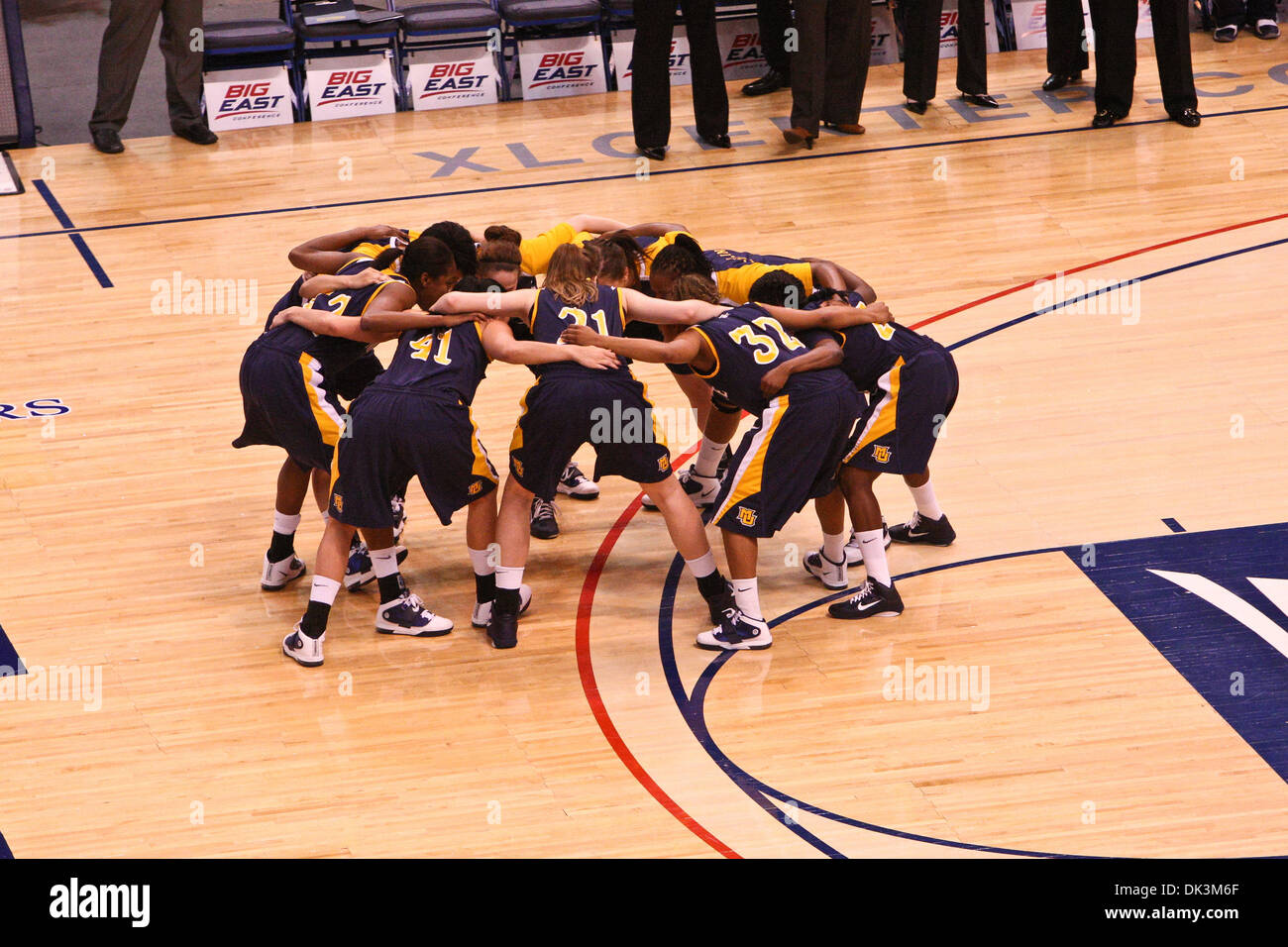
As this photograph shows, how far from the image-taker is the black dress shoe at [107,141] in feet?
43.1

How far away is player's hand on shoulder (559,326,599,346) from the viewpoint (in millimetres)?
6930

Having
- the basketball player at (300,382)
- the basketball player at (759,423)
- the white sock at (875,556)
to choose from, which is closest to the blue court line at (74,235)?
the basketball player at (300,382)

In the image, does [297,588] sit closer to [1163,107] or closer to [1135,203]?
[1135,203]

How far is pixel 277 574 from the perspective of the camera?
758 cm

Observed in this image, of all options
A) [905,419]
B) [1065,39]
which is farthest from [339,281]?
[1065,39]

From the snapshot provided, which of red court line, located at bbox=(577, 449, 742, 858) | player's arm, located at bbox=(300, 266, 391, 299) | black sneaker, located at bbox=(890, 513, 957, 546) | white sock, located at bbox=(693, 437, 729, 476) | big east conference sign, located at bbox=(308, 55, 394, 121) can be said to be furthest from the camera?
big east conference sign, located at bbox=(308, 55, 394, 121)

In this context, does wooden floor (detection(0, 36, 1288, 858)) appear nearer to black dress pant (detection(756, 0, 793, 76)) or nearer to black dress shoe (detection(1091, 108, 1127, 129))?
black dress shoe (detection(1091, 108, 1127, 129))

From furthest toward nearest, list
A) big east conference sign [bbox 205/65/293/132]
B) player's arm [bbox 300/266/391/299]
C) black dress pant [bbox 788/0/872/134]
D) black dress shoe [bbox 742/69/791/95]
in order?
black dress shoe [bbox 742/69/791/95]
big east conference sign [bbox 205/65/293/132]
black dress pant [bbox 788/0/872/134]
player's arm [bbox 300/266/391/299]

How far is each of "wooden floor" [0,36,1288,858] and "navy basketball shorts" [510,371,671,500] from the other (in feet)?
2.60

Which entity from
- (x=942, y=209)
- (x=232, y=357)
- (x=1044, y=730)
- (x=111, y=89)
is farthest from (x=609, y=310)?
(x=111, y=89)

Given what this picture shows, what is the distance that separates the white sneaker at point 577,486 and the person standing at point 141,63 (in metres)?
6.56

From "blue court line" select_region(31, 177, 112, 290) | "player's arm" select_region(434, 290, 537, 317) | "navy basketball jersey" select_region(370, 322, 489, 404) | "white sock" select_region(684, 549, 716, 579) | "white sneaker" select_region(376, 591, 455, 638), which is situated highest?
"player's arm" select_region(434, 290, 537, 317)

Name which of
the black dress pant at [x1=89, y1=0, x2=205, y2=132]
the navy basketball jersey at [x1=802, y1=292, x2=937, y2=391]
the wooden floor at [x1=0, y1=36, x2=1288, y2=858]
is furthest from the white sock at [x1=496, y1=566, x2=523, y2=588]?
the black dress pant at [x1=89, y1=0, x2=205, y2=132]

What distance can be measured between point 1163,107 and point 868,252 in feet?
13.3
